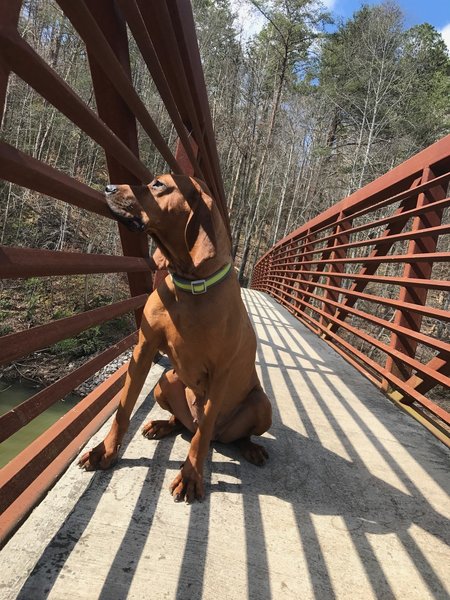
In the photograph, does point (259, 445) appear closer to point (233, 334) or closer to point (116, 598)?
point (233, 334)

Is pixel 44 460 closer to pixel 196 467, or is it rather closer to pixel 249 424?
pixel 196 467

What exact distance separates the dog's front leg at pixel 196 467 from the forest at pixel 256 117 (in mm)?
8374

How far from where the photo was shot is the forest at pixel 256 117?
43.7 ft

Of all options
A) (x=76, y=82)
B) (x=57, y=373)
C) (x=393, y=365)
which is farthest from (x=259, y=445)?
(x=76, y=82)

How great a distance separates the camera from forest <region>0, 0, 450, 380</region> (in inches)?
524

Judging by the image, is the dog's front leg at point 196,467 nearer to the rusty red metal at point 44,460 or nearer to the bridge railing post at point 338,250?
the rusty red metal at point 44,460

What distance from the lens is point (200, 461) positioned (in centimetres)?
179

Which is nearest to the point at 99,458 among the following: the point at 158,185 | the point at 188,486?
the point at 188,486

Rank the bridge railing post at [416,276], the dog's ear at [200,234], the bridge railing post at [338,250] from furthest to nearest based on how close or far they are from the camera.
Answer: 1. the bridge railing post at [338,250]
2. the bridge railing post at [416,276]
3. the dog's ear at [200,234]

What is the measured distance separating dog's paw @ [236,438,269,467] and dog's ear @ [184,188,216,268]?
1.04 meters

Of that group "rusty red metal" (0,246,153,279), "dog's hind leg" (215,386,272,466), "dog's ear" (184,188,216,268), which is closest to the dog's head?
"dog's ear" (184,188,216,268)

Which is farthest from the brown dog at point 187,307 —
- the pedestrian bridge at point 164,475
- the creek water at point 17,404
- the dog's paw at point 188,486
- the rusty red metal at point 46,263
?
the creek water at point 17,404

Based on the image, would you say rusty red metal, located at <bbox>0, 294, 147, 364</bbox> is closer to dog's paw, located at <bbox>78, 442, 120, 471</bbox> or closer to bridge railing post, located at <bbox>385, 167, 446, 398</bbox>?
Answer: dog's paw, located at <bbox>78, 442, 120, 471</bbox>

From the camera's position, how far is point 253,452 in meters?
2.11
